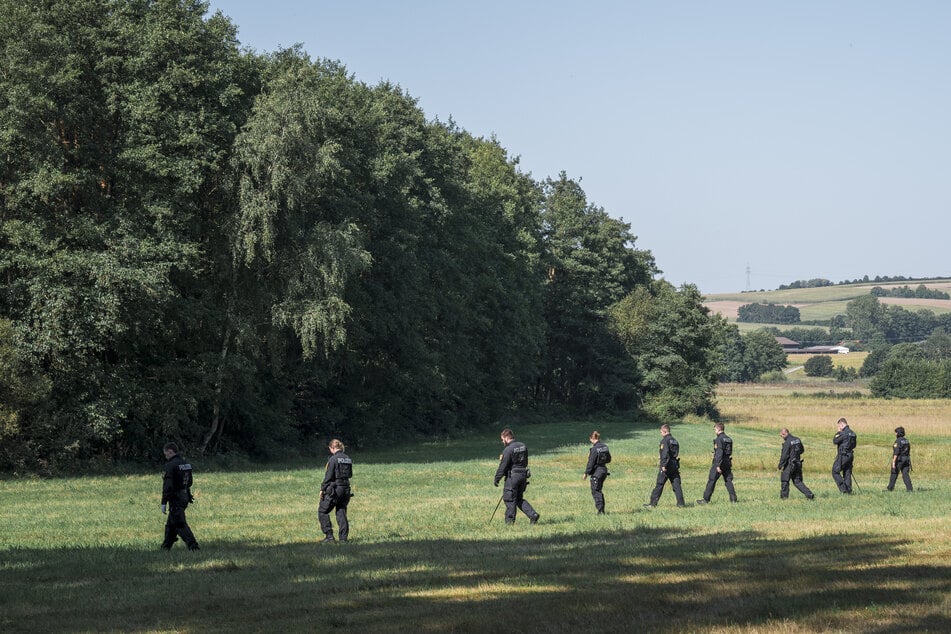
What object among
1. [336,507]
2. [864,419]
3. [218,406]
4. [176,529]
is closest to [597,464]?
[336,507]

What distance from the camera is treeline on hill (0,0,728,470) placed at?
37.4 meters

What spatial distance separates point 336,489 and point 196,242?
24.4 m

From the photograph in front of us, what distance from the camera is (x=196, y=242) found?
4253 centimetres

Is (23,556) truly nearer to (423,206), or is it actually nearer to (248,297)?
(248,297)

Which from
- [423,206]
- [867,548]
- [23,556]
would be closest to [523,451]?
[867,548]

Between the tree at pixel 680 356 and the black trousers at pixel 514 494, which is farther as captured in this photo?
the tree at pixel 680 356

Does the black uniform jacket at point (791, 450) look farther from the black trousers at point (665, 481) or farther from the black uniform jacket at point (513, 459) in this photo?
the black uniform jacket at point (513, 459)

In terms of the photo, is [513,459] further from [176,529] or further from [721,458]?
[721,458]

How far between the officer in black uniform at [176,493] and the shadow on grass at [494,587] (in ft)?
1.10

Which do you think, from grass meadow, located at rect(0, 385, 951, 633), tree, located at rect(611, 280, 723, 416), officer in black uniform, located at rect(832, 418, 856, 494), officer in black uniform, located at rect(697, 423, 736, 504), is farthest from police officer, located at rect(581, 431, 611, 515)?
tree, located at rect(611, 280, 723, 416)

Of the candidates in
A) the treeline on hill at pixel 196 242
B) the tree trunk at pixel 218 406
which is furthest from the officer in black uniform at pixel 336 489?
the tree trunk at pixel 218 406

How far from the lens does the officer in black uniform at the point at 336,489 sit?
20312 millimetres

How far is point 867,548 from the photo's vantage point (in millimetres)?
17266

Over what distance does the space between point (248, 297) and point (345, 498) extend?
25865 millimetres
